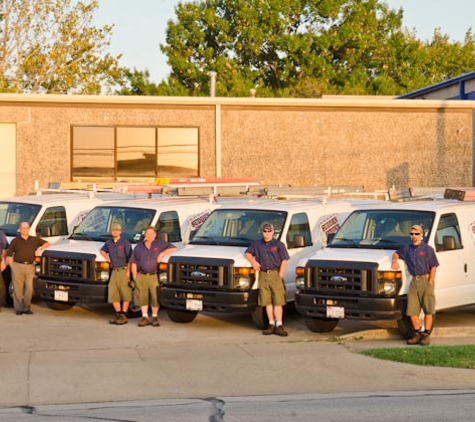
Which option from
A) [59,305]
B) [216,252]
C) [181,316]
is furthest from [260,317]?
[59,305]

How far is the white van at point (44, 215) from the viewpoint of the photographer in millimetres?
18906

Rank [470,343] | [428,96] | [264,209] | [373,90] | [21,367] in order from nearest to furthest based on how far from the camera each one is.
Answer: [21,367] → [470,343] → [264,209] → [428,96] → [373,90]

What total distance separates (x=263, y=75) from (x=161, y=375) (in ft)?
210

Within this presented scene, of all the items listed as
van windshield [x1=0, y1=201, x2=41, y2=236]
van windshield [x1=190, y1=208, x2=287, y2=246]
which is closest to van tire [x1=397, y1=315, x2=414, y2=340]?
van windshield [x1=190, y1=208, x2=287, y2=246]

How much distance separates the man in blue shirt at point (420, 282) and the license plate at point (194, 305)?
3.11m

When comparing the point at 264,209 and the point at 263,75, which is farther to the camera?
the point at 263,75

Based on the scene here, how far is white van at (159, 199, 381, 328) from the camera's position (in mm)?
15711

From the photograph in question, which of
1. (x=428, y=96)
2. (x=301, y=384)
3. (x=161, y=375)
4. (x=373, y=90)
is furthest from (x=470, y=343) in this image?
(x=373, y=90)

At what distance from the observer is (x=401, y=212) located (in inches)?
626

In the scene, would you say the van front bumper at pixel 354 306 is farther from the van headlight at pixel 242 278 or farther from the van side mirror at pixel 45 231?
the van side mirror at pixel 45 231

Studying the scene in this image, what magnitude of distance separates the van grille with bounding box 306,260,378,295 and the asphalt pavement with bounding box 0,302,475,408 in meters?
0.75

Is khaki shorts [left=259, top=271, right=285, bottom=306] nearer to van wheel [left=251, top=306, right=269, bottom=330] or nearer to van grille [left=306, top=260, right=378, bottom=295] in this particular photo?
van wheel [left=251, top=306, right=269, bottom=330]

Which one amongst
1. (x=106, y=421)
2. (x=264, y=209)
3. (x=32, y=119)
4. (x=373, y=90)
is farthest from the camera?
(x=373, y=90)

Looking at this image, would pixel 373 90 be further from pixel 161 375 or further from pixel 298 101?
pixel 161 375
